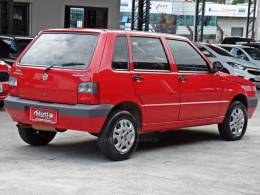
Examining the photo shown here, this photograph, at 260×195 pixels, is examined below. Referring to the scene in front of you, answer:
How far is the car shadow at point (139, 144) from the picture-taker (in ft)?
24.8

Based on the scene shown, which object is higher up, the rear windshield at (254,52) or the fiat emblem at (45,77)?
the fiat emblem at (45,77)

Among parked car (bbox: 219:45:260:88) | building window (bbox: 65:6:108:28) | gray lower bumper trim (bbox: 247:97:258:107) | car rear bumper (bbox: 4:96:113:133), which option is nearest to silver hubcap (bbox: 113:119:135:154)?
car rear bumper (bbox: 4:96:113:133)

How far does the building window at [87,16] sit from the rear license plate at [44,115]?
2346 centimetres

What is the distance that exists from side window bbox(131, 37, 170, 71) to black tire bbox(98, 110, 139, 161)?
0.71m

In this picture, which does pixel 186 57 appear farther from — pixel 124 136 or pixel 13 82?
pixel 13 82

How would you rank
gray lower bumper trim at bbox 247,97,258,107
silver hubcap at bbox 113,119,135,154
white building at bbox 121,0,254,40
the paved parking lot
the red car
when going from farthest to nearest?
1. white building at bbox 121,0,254,40
2. gray lower bumper trim at bbox 247,97,258,107
3. silver hubcap at bbox 113,119,135,154
4. the red car
5. the paved parking lot

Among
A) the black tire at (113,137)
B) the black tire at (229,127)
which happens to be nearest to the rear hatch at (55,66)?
the black tire at (113,137)

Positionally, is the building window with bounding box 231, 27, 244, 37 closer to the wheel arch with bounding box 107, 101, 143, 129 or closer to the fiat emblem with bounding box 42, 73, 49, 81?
the wheel arch with bounding box 107, 101, 143, 129

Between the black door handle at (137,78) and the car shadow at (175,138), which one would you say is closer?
the black door handle at (137,78)

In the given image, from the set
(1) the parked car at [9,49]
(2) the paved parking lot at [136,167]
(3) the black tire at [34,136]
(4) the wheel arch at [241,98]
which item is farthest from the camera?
(1) the parked car at [9,49]

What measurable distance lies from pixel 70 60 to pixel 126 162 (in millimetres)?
1501

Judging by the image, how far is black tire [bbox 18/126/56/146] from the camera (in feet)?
26.2

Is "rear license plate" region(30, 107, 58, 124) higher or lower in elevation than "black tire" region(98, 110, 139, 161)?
higher

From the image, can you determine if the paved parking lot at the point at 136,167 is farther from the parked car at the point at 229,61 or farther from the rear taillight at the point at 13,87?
the parked car at the point at 229,61
